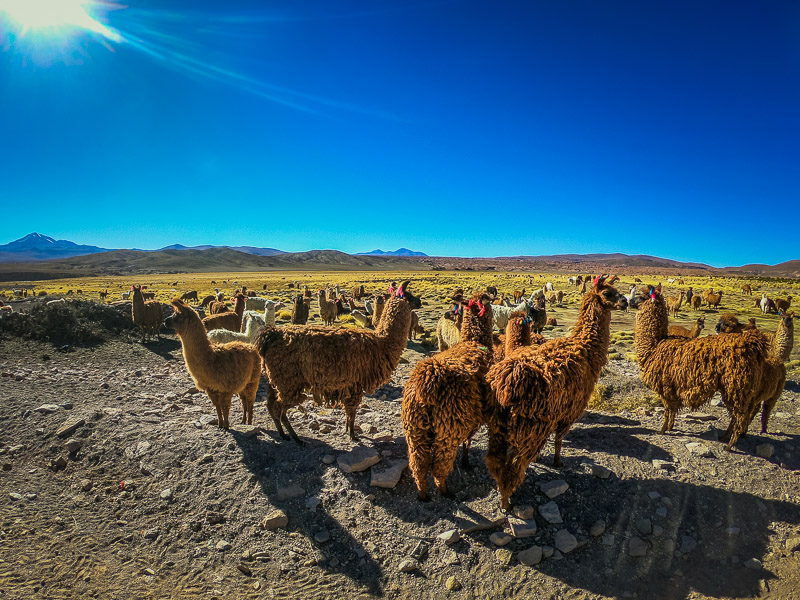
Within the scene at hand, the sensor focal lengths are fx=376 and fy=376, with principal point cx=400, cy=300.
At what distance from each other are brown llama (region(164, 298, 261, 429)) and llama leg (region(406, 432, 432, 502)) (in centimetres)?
384

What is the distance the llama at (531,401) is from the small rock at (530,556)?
504mm

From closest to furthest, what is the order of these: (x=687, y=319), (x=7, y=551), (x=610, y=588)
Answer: (x=610, y=588) → (x=7, y=551) → (x=687, y=319)

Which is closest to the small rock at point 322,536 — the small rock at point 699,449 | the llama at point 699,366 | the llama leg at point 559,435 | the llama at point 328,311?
the llama leg at point 559,435

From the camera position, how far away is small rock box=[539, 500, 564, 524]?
4.27 meters

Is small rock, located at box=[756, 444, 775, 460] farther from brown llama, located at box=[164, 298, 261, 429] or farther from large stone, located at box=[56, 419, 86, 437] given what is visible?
large stone, located at box=[56, 419, 86, 437]

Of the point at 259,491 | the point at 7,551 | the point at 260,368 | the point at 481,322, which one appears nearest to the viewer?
the point at 7,551

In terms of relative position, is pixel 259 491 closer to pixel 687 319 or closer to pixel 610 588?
pixel 610 588

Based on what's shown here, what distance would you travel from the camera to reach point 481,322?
5.97m

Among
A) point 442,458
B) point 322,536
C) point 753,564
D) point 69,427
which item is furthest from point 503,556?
point 69,427

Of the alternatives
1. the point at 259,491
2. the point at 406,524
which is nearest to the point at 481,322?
the point at 406,524

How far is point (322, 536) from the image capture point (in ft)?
14.3

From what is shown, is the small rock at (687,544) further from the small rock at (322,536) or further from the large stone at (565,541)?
the small rock at (322,536)

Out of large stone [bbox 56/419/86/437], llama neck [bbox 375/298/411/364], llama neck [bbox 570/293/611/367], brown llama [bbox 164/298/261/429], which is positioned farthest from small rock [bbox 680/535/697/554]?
large stone [bbox 56/419/86/437]

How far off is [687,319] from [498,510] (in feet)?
80.8
